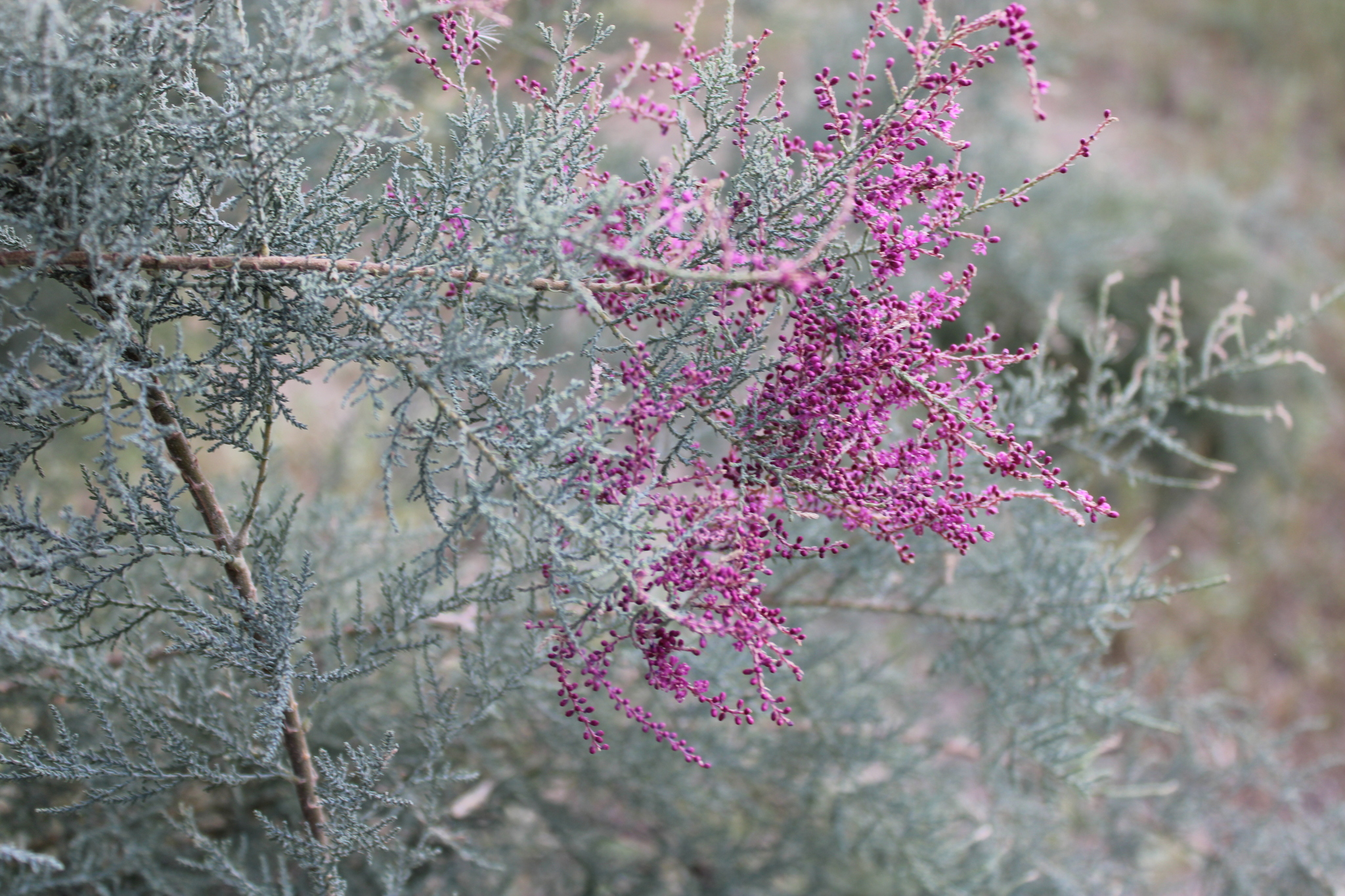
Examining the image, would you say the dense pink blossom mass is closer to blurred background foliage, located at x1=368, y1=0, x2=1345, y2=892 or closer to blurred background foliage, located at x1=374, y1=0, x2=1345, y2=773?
blurred background foliage, located at x1=368, y1=0, x2=1345, y2=892

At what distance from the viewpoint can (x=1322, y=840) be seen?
2.13m

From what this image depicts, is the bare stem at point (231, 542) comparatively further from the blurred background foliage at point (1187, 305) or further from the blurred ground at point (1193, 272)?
the blurred ground at point (1193, 272)

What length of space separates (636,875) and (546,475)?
1.51 meters

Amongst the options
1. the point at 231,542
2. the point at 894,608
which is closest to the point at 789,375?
the point at 231,542

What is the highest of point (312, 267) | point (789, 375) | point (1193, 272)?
point (1193, 272)

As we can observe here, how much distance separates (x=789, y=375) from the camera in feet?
2.99

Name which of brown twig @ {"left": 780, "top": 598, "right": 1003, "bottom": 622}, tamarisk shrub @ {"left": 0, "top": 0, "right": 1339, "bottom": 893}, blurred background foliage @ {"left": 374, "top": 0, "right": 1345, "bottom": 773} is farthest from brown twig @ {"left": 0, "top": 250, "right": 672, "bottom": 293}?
blurred background foliage @ {"left": 374, "top": 0, "right": 1345, "bottom": 773}

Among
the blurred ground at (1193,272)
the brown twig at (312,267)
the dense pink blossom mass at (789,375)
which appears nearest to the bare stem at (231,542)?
the brown twig at (312,267)

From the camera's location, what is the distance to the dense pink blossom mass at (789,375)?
2.71ft

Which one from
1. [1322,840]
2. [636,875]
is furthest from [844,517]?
[1322,840]

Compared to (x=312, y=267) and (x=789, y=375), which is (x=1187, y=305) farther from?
(x=312, y=267)

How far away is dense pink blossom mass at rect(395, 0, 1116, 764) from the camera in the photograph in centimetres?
83

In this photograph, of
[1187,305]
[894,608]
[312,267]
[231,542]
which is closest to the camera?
[312,267]

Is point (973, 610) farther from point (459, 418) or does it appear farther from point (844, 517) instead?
point (459, 418)
